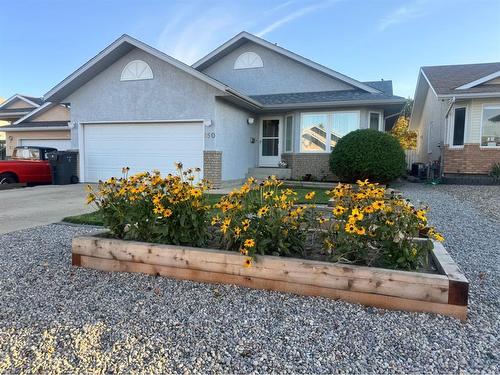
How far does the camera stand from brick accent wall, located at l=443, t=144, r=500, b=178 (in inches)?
474

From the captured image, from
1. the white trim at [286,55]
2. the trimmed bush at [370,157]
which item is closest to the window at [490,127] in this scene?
the trimmed bush at [370,157]

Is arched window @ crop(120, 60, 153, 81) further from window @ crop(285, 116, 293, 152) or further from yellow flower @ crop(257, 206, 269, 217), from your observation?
yellow flower @ crop(257, 206, 269, 217)

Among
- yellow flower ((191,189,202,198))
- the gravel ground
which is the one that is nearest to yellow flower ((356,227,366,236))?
the gravel ground

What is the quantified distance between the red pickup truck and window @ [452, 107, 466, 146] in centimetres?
1554

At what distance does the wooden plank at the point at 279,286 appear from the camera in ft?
8.70

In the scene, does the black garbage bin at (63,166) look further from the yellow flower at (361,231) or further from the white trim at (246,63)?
the yellow flower at (361,231)

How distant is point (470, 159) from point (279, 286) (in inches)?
480

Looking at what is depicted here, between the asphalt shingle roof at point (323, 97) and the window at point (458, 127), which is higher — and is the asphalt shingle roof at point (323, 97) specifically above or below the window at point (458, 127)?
above

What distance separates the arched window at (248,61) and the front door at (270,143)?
107 inches

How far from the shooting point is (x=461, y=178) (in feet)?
40.3

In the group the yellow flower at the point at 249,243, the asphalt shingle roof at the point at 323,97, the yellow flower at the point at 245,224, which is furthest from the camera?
the asphalt shingle roof at the point at 323,97

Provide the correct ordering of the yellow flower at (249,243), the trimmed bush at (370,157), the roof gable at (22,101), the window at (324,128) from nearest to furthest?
the yellow flower at (249,243) → the trimmed bush at (370,157) → the window at (324,128) → the roof gable at (22,101)

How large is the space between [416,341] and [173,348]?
5.46ft

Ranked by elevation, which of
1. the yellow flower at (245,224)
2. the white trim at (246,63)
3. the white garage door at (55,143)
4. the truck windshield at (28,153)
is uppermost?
the white trim at (246,63)
